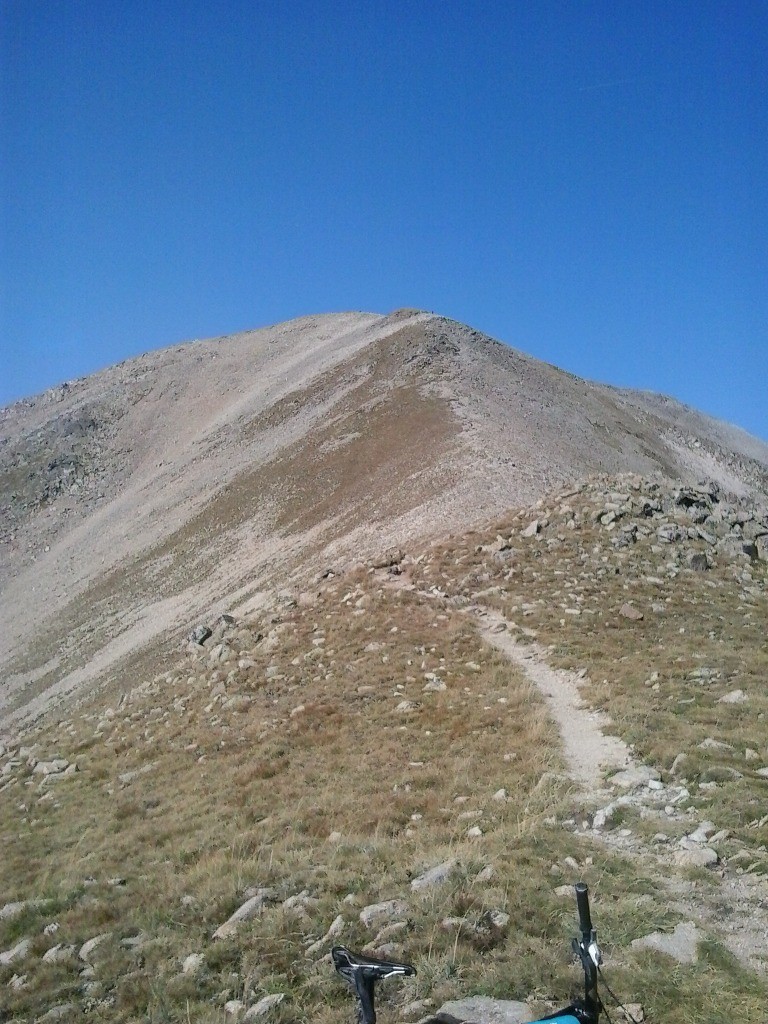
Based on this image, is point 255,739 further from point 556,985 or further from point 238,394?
point 238,394

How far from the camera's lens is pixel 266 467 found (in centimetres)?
5528

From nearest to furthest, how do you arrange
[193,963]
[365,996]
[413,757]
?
[365,996] < [193,963] < [413,757]

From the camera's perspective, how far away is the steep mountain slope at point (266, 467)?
3578 cm

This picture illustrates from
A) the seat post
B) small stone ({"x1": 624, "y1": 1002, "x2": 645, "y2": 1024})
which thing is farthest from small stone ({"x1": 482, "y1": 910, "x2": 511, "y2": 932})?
the seat post

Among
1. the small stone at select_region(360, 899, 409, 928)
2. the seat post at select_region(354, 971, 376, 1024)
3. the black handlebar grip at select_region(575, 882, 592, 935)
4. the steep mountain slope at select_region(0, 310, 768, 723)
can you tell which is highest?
the steep mountain slope at select_region(0, 310, 768, 723)

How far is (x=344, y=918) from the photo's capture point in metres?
8.04

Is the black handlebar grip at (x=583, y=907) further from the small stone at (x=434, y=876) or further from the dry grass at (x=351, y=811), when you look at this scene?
the small stone at (x=434, y=876)

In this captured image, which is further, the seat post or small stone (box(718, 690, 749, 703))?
small stone (box(718, 690, 749, 703))

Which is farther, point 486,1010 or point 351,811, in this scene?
point 351,811

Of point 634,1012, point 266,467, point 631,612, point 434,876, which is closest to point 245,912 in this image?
point 434,876

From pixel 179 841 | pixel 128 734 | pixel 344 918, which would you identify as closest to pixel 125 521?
pixel 128 734

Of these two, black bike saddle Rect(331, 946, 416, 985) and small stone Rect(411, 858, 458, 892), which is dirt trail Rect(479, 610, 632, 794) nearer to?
small stone Rect(411, 858, 458, 892)

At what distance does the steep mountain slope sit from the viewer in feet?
117

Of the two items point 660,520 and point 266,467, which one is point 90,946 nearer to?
point 660,520
